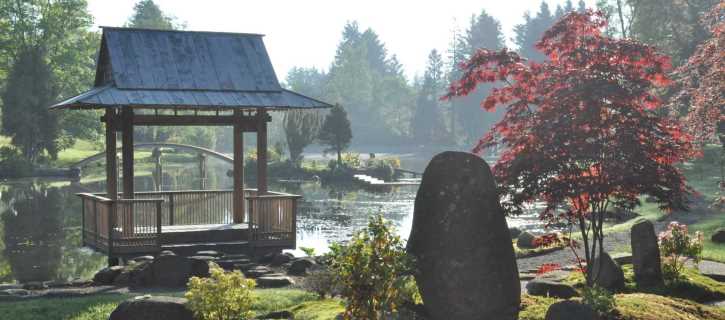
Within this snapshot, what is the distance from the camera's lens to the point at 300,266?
17.9 metres

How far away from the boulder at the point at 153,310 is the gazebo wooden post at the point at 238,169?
1044 centimetres

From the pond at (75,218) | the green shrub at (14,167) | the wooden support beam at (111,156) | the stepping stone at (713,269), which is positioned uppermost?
the wooden support beam at (111,156)

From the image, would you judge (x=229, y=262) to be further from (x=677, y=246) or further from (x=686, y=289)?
(x=686, y=289)

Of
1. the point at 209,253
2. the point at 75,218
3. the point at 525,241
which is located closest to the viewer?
the point at 209,253

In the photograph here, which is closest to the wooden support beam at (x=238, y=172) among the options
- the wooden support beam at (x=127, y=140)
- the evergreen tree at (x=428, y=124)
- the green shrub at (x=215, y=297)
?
the wooden support beam at (x=127, y=140)

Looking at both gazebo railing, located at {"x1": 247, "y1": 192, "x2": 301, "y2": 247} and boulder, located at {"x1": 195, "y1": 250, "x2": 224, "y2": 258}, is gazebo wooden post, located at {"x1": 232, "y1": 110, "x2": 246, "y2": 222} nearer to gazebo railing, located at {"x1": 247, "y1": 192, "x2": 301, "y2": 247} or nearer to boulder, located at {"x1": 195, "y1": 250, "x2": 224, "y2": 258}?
gazebo railing, located at {"x1": 247, "y1": 192, "x2": 301, "y2": 247}

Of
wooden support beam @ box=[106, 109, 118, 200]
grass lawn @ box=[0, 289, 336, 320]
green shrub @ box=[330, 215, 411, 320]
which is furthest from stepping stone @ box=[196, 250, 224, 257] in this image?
green shrub @ box=[330, 215, 411, 320]

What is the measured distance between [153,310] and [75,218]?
2389cm

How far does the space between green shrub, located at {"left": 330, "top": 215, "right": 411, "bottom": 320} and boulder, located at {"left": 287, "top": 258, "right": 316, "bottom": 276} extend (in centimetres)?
814

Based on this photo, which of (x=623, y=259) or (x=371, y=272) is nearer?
(x=371, y=272)

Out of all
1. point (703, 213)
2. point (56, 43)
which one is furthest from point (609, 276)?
point (56, 43)

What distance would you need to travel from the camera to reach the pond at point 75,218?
21719 millimetres

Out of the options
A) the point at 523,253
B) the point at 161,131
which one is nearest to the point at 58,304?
the point at 523,253

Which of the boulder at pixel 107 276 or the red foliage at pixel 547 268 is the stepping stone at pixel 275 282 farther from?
the red foliage at pixel 547 268
